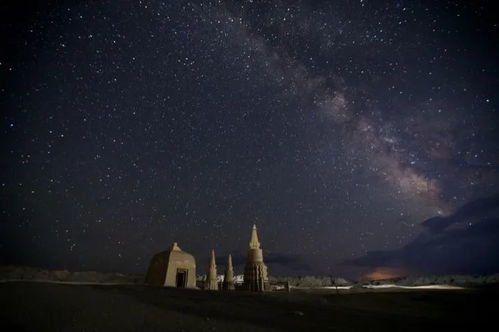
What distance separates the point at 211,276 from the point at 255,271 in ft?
22.3

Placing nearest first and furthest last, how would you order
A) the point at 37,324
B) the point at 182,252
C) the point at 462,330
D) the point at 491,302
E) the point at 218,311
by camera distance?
1. the point at 37,324
2. the point at 462,330
3. the point at 218,311
4. the point at 491,302
5. the point at 182,252

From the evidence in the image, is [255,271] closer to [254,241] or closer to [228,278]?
[254,241]

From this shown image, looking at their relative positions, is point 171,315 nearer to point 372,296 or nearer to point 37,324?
point 37,324

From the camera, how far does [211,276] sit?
106 ft

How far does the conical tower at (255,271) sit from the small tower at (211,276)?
5.71 m

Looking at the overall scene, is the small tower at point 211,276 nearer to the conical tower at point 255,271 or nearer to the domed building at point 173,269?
the conical tower at point 255,271

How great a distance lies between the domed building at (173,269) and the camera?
2266 cm

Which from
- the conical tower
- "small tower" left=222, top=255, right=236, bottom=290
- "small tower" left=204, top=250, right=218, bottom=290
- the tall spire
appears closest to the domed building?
the conical tower

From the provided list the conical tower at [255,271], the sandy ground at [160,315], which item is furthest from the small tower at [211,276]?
the sandy ground at [160,315]

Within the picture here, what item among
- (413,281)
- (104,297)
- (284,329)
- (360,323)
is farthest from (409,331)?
(413,281)

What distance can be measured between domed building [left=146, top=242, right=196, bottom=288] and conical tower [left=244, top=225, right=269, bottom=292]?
19.9ft

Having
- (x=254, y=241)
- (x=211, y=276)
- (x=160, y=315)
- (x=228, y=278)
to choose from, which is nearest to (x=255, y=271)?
(x=254, y=241)

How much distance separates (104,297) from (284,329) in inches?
263

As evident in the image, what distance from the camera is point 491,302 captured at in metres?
17.0
